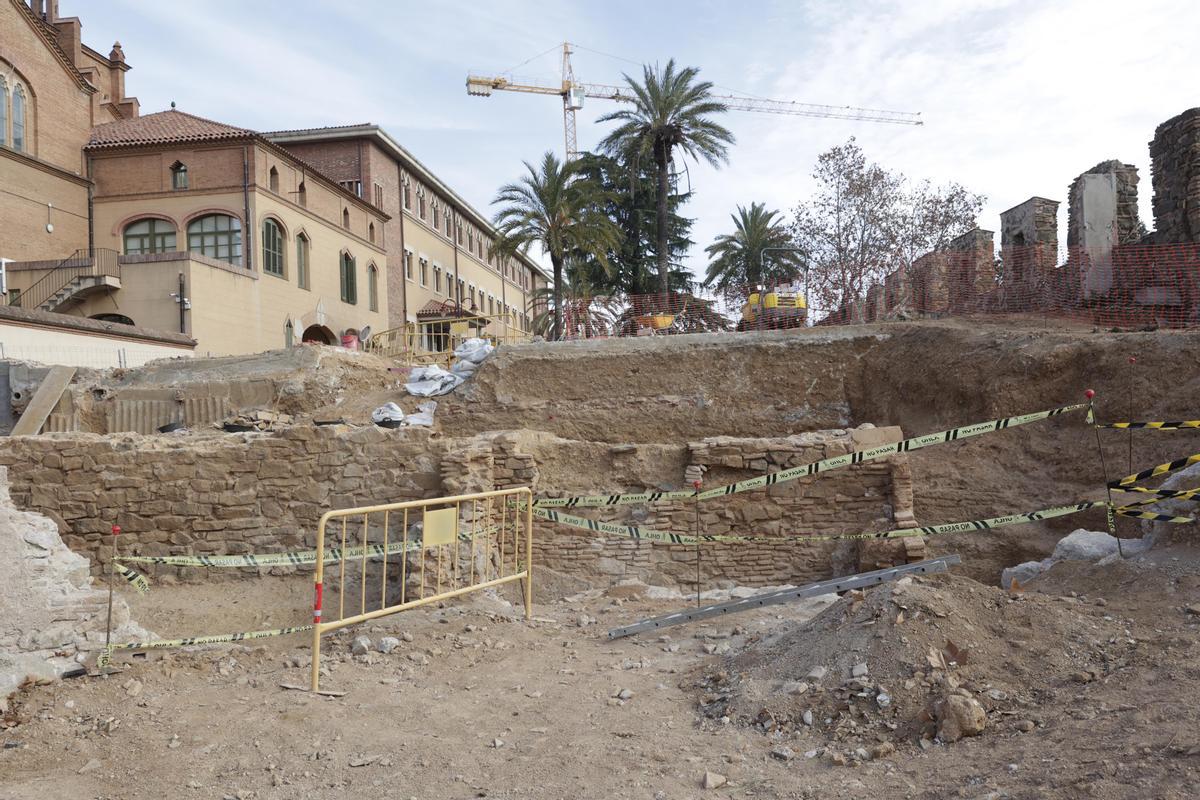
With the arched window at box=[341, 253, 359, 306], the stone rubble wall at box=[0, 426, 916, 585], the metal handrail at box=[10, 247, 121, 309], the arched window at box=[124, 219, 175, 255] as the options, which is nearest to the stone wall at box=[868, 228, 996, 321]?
the stone rubble wall at box=[0, 426, 916, 585]

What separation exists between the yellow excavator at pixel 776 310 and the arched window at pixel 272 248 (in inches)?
710

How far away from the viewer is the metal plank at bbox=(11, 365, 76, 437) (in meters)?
13.9

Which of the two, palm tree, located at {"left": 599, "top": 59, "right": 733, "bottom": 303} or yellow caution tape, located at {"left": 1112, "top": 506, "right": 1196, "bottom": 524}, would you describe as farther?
palm tree, located at {"left": 599, "top": 59, "right": 733, "bottom": 303}

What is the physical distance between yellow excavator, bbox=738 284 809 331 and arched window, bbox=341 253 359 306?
2061 cm

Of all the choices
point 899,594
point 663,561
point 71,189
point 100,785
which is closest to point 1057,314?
point 663,561

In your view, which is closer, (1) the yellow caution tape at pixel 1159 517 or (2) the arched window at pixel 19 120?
(1) the yellow caution tape at pixel 1159 517

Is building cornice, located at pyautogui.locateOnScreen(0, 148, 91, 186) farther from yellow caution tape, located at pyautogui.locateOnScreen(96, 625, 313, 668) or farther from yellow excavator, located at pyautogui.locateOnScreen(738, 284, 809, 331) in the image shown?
yellow caution tape, located at pyautogui.locateOnScreen(96, 625, 313, 668)

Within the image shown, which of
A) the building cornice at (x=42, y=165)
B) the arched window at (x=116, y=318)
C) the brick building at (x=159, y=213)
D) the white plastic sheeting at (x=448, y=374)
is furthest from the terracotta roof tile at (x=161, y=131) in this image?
the white plastic sheeting at (x=448, y=374)

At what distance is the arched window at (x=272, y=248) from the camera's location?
2770cm

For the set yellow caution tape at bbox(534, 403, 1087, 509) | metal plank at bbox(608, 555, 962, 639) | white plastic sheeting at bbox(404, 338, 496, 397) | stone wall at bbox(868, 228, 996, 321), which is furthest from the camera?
stone wall at bbox(868, 228, 996, 321)

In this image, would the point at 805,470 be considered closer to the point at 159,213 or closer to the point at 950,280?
the point at 950,280

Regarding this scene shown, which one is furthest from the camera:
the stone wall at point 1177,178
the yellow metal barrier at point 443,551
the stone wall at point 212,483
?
the stone wall at point 1177,178

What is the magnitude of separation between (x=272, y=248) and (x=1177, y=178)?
87.2 feet

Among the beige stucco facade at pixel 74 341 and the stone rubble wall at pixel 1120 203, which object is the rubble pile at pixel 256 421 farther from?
the stone rubble wall at pixel 1120 203
